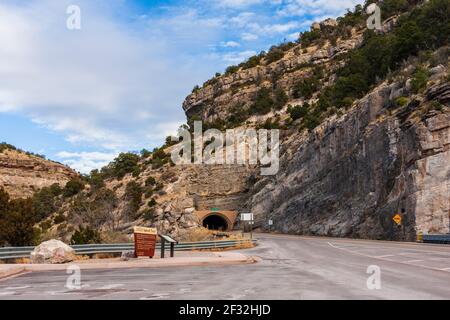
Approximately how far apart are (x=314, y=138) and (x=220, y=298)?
58302 millimetres

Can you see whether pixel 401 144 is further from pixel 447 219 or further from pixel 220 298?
pixel 220 298

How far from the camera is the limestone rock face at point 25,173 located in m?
108

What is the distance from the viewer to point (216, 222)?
8694cm

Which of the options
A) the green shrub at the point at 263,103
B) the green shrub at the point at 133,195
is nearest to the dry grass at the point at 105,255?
the green shrub at the point at 133,195

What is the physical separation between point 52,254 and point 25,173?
99073 millimetres

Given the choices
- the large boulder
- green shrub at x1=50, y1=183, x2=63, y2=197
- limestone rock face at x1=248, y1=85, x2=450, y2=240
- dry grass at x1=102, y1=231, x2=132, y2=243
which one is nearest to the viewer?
the large boulder

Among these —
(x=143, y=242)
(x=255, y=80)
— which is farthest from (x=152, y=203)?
(x=143, y=242)

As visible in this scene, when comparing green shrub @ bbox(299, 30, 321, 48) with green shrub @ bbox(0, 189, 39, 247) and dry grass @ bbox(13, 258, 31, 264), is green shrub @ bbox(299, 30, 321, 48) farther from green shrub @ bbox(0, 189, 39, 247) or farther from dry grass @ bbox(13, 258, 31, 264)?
dry grass @ bbox(13, 258, 31, 264)

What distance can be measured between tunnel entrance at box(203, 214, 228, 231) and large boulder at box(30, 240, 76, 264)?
57.6 meters

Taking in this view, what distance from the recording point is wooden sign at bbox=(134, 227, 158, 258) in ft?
78.0

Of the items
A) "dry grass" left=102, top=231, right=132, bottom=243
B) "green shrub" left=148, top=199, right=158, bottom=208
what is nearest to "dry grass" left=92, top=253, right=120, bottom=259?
"dry grass" left=102, top=231, right=132, bottom=243

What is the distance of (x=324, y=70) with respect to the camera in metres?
106

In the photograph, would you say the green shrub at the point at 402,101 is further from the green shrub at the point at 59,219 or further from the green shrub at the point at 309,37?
the green shrub at the point at 309,37

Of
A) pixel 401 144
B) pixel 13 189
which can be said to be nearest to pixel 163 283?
pixel 401 144
